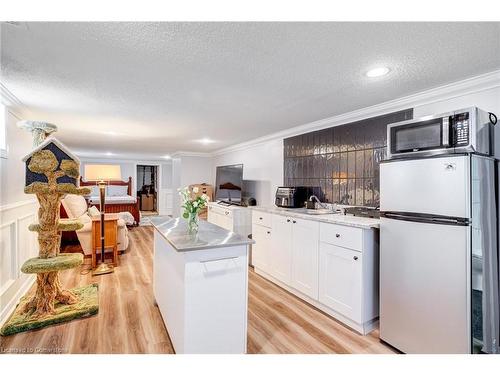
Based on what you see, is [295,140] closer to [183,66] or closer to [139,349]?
[183,66]

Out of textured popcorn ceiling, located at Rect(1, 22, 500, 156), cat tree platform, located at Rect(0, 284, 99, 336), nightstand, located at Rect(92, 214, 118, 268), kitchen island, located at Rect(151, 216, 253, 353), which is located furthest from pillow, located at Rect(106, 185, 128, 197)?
kitchen island, located at Rect(151, 216, 253, 353)

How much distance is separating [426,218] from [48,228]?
127 inches

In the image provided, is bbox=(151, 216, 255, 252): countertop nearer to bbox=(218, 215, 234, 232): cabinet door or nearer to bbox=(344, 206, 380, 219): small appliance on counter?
bbox=(344, 206, 380, 219): small appliance on counter

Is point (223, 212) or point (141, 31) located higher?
point (141, 31)

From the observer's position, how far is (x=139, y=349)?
Result: 1928mm

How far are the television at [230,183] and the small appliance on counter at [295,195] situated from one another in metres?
1.27

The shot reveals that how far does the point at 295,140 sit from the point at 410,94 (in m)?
1.77

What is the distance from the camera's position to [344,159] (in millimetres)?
3107

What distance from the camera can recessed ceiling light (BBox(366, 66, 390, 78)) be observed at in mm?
1803

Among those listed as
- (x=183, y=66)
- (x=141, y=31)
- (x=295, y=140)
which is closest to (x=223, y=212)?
(x=295, y=140)

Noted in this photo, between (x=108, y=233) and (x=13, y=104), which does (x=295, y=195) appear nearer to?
(x=108, y=233)

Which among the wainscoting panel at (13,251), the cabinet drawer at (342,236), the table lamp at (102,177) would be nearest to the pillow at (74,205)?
the table lamp at (102,177)

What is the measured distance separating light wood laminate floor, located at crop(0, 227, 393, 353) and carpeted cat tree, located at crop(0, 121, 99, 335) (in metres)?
0.16

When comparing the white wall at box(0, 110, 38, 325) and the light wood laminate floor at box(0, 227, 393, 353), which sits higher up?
the white wall at box(0, 110, 38, 325)
